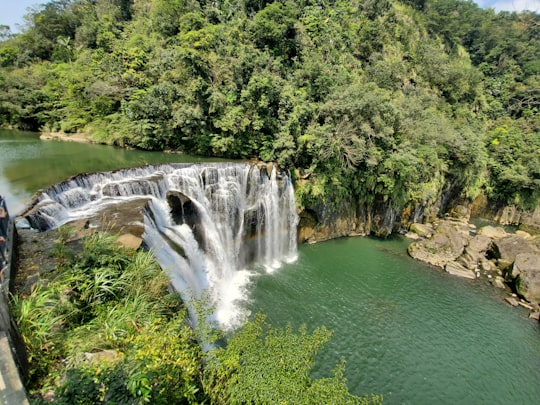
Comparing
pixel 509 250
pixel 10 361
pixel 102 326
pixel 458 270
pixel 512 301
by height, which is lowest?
pixel 512 301

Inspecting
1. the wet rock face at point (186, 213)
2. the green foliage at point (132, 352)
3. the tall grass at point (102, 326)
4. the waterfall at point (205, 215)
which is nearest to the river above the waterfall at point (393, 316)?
the waterfall at point (205, 215)

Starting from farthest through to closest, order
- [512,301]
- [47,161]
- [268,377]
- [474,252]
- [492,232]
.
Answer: [492,232] < [474,252] < [47,161] < [512,301] < [268,377]

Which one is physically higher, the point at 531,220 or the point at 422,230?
the point at 531,220

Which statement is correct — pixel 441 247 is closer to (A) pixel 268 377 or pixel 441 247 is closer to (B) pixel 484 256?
(B) pixel 484 256

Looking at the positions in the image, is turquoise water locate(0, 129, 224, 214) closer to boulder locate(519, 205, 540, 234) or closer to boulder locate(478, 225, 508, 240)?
boulder locate(478, 225, 508, 240)

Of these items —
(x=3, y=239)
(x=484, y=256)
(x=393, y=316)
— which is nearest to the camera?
(x=3, y=239)

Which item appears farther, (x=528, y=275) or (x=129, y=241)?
(x=528, y=275)

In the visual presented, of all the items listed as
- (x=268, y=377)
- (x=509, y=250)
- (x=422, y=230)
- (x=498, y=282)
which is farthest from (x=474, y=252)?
(x=268, y=377)
